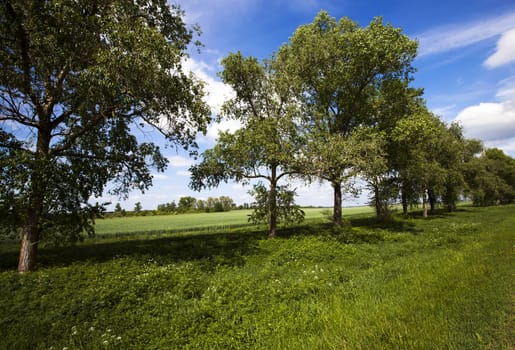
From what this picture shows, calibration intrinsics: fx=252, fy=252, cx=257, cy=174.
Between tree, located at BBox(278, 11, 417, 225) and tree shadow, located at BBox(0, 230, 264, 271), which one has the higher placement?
tree, located at BBox(278, 11, 417, 225)

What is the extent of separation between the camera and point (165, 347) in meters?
6.27

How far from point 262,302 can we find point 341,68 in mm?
23040

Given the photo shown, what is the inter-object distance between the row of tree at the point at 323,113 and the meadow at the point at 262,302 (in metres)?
7.59

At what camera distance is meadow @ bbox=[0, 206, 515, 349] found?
6016mm

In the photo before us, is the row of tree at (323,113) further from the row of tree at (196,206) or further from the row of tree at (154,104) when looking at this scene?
the row of tree at (196,206)

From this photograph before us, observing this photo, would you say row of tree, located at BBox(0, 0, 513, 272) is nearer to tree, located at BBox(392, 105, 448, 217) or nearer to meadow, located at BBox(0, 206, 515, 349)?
tree, located at BBox(392, 105, 448, 217)

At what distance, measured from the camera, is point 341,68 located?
80.2 feet

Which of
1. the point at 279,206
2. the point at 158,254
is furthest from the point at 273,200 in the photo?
the point at 158,254

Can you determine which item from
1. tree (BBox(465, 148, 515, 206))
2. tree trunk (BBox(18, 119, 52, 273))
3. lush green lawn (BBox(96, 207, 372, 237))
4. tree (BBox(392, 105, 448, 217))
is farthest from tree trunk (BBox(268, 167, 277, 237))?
tree (BBox(465, 148, 515, 206))

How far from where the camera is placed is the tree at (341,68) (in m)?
23.1

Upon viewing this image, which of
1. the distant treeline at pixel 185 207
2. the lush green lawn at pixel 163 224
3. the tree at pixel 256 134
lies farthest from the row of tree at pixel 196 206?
the tree at pixel 256 134

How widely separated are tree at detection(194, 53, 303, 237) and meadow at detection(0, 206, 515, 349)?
7776 mm

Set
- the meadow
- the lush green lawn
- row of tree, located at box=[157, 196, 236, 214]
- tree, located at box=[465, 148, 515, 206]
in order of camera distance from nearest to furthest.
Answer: the meadow, the lush green lawn, tree, located at box=[465, 148, 515, 206], row of tree, located at box=[157, 196, 236, 214]

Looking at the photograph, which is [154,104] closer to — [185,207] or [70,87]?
[70,87]
